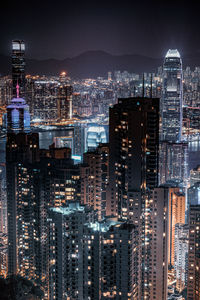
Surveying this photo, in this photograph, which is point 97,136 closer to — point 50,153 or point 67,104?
point 50,153

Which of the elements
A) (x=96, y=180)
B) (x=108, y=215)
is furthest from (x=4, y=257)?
(x=108, y=215)

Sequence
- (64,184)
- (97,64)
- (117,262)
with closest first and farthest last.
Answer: (117,262)
(64,184)
(97,64)

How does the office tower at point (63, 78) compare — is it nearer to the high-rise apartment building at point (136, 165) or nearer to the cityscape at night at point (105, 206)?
the cityscape at night at point (105, 206)

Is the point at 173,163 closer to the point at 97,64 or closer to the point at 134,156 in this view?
the point at 97,64

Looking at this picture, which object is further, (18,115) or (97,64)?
(18,115)

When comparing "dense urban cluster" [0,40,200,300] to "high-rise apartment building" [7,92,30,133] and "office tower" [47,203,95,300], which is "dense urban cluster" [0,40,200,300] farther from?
"high-rise apartment building" [7,92,30,133]

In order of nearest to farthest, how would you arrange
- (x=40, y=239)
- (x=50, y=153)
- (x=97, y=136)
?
(x=40, y=239) < (x=50, y=153) < (x=97, y=136)

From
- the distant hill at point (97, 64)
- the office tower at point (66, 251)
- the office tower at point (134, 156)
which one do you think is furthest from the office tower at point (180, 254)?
the distant hill at point (97, 64)

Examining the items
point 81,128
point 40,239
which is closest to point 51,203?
point 40,239
